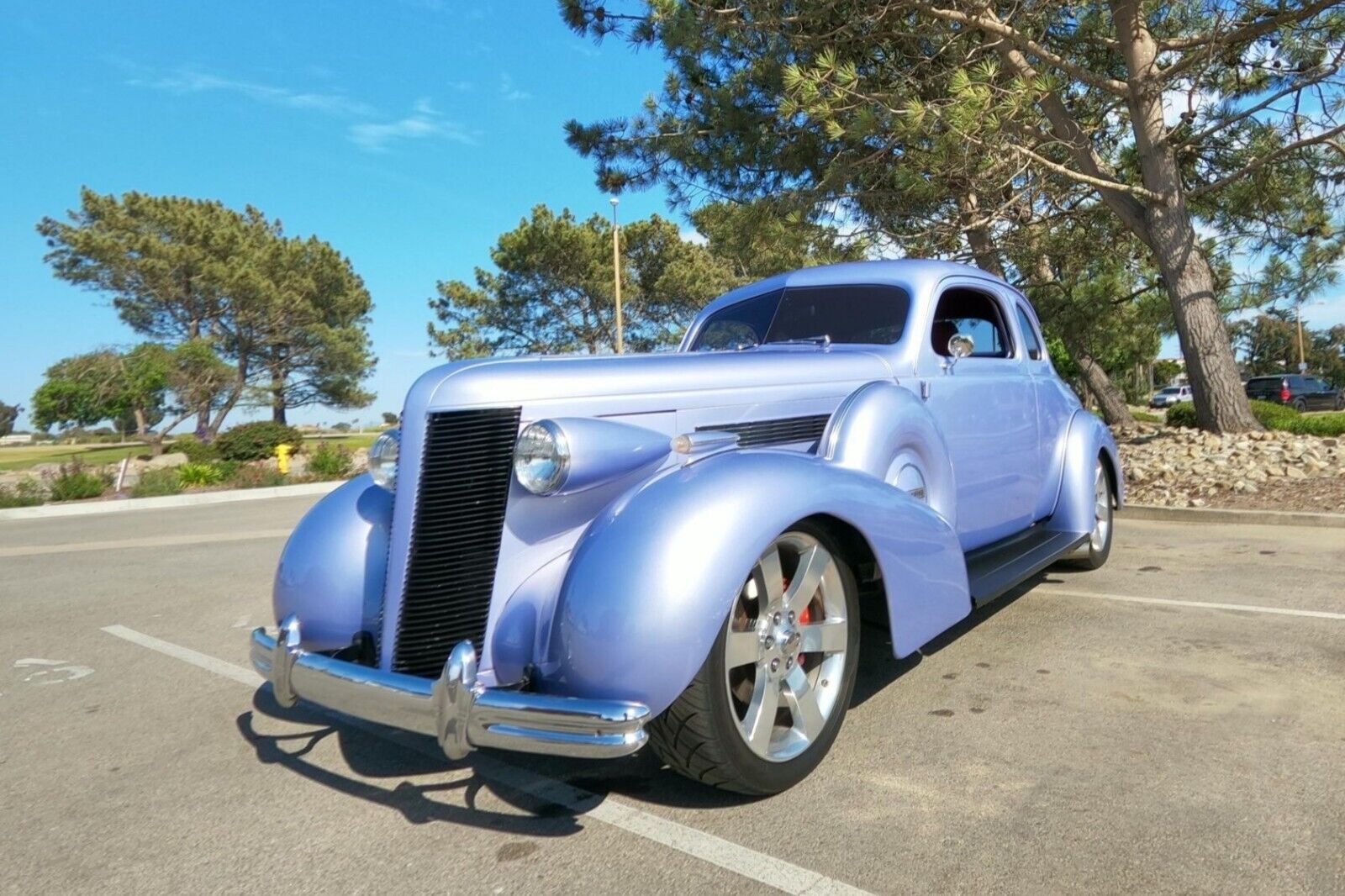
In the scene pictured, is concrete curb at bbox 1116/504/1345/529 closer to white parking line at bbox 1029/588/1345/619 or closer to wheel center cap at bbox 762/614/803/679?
white parking line at bbox 1029/588/1345/619

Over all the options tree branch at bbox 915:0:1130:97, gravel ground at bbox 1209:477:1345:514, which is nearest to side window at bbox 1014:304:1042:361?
gravel ground at bbox 1209:477:1345:514

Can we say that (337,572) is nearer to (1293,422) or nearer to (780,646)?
(780,646)

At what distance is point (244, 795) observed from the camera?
3.08m

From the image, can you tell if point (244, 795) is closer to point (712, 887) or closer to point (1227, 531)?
point (712, 887)

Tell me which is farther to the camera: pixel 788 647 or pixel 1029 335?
pixel 1029 335

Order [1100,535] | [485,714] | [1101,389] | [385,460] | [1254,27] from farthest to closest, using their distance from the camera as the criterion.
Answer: [1101,389] → [1254,27] → [1100,535] → [385,460] → [485,714]

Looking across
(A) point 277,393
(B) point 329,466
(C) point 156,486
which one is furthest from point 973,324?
(A) point 277,393

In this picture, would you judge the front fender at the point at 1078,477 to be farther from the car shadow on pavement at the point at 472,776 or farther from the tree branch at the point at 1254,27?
the tree branch at the point at 1254,27

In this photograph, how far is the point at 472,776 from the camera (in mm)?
3160

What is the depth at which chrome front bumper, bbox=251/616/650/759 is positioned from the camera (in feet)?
7.57

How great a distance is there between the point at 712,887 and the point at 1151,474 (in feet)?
29.4

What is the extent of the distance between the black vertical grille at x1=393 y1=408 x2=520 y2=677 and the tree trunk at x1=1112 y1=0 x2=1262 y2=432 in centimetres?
1016

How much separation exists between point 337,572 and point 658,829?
4.59ft

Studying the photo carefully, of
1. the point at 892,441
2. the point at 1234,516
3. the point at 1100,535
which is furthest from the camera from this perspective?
the point at 1234,516
